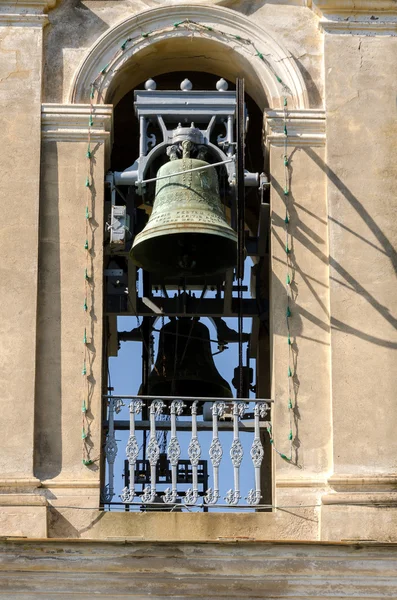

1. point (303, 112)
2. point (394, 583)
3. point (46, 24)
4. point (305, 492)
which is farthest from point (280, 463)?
point (46, 24)

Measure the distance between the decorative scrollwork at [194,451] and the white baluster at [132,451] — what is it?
1.10 feet

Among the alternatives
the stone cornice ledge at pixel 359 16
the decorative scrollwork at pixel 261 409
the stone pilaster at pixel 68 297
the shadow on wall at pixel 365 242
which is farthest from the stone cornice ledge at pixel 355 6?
the decorative scrollwork at pixel 261 409

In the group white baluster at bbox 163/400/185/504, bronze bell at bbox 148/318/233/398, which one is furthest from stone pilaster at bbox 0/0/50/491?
bronze bell at bbox 148/318/233/398

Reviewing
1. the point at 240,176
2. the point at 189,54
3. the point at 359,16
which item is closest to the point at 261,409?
the point at 240,176

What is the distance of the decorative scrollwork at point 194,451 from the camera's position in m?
15.1

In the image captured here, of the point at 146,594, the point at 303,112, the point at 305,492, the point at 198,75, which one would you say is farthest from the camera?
the point at 198,75

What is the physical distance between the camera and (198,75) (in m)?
17.7

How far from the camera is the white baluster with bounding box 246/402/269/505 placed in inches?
592

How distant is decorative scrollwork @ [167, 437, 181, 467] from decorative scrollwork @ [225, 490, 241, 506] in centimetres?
38

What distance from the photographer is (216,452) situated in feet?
49.4

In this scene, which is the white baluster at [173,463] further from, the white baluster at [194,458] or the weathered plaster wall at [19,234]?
the weathered plaster wall at [19,234]

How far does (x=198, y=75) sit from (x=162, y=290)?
1.75 metres

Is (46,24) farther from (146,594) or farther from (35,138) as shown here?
(146,594)

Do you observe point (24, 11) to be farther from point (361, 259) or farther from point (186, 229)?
point (361, 259)
